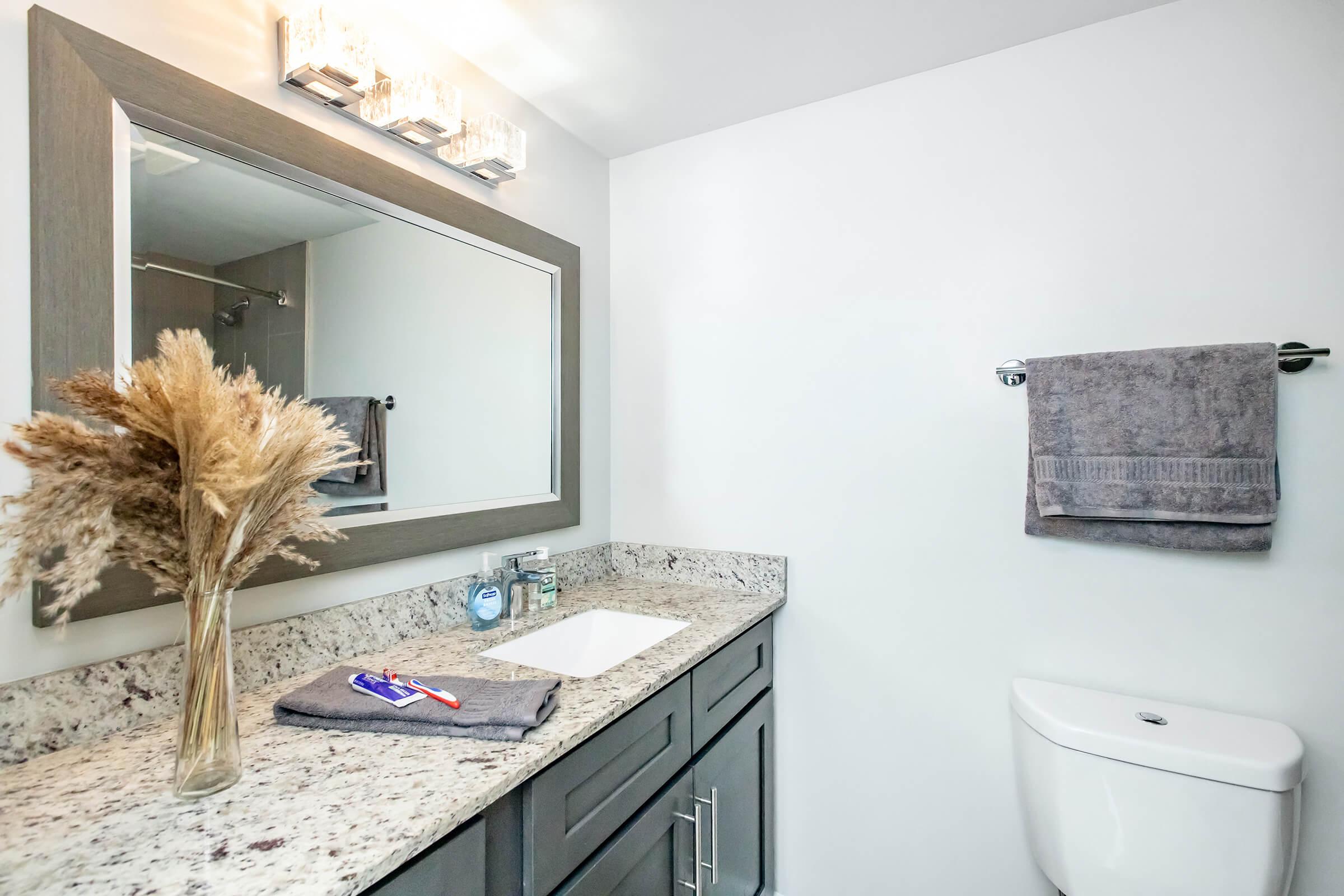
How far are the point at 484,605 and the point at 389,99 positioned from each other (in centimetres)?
112

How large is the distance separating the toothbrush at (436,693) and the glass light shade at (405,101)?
3.65ft

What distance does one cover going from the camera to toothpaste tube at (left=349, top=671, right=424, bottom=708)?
3.20 feet

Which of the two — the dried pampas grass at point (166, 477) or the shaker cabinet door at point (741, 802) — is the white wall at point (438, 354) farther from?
the shaker cabinet door at point (741, 802)

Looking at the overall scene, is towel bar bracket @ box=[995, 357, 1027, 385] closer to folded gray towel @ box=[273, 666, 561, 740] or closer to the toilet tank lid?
the toilet tank lid

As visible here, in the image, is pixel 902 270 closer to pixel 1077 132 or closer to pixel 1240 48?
pixel 1077 132

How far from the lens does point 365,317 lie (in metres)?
1.30

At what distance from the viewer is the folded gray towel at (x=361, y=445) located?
4.07 ft

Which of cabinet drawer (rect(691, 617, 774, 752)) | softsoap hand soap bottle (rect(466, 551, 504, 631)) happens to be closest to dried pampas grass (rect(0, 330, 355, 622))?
softsoap hand soap bottle (rect(466, 551, 504, 631))

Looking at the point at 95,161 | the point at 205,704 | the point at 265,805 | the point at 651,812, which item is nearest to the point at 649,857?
the point at 651,812

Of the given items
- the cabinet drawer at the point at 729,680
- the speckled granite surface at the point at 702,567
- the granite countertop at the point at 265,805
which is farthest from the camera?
the speckled granite surface at the point at 702,567

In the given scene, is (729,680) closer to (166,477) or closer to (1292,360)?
(166,477)

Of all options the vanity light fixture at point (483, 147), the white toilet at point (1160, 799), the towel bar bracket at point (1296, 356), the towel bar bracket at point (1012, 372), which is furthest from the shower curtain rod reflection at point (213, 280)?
the towel bar bracket at point (1296, 356)

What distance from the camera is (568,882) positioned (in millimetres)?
951

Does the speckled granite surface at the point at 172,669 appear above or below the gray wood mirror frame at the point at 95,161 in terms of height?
below
